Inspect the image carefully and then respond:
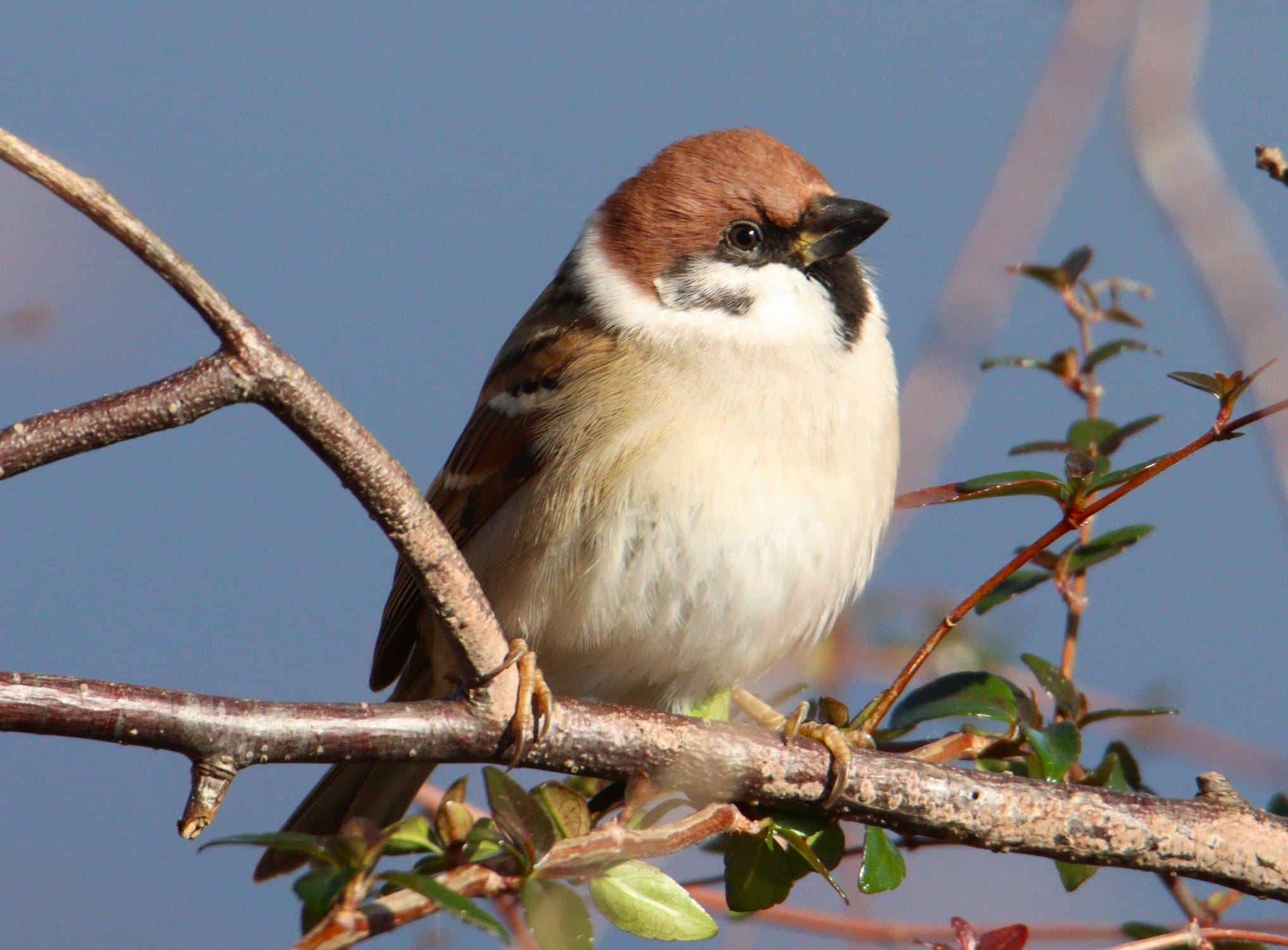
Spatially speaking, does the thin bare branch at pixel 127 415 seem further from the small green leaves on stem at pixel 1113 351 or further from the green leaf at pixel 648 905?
the small green leaves on stem at pixel 1113 351

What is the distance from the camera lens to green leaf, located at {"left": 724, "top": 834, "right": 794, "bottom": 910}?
71.3 inches

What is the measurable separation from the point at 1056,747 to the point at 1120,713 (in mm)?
130

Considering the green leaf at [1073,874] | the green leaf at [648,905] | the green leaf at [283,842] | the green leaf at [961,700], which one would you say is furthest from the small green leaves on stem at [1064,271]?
the green leaf at [283,842]

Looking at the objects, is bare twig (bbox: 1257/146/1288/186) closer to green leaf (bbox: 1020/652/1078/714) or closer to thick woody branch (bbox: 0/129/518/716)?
green leaf (bbox: 1020/652/1078/714)

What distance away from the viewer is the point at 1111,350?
2.32 m

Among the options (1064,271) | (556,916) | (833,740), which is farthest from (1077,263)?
(556,916)

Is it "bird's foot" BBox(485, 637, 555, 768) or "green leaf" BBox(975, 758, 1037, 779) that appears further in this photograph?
"green leaf" BBox(975, 758, 1037, 779)

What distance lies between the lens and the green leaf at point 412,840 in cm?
157

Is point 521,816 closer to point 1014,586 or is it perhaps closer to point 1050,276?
point 1014,586

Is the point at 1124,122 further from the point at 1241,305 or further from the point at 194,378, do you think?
the point at 194,378

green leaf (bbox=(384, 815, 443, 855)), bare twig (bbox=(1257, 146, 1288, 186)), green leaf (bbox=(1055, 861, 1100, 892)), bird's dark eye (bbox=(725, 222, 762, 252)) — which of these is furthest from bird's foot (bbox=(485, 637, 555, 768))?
bird's dark eye (bbox=(725, 222, 762, 252))

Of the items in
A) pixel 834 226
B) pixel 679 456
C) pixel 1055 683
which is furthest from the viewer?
pixel 834 226

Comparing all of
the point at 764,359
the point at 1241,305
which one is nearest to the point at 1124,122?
the point at 1241,305

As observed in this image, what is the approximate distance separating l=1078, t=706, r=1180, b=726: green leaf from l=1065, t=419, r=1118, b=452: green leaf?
0.45 metres
